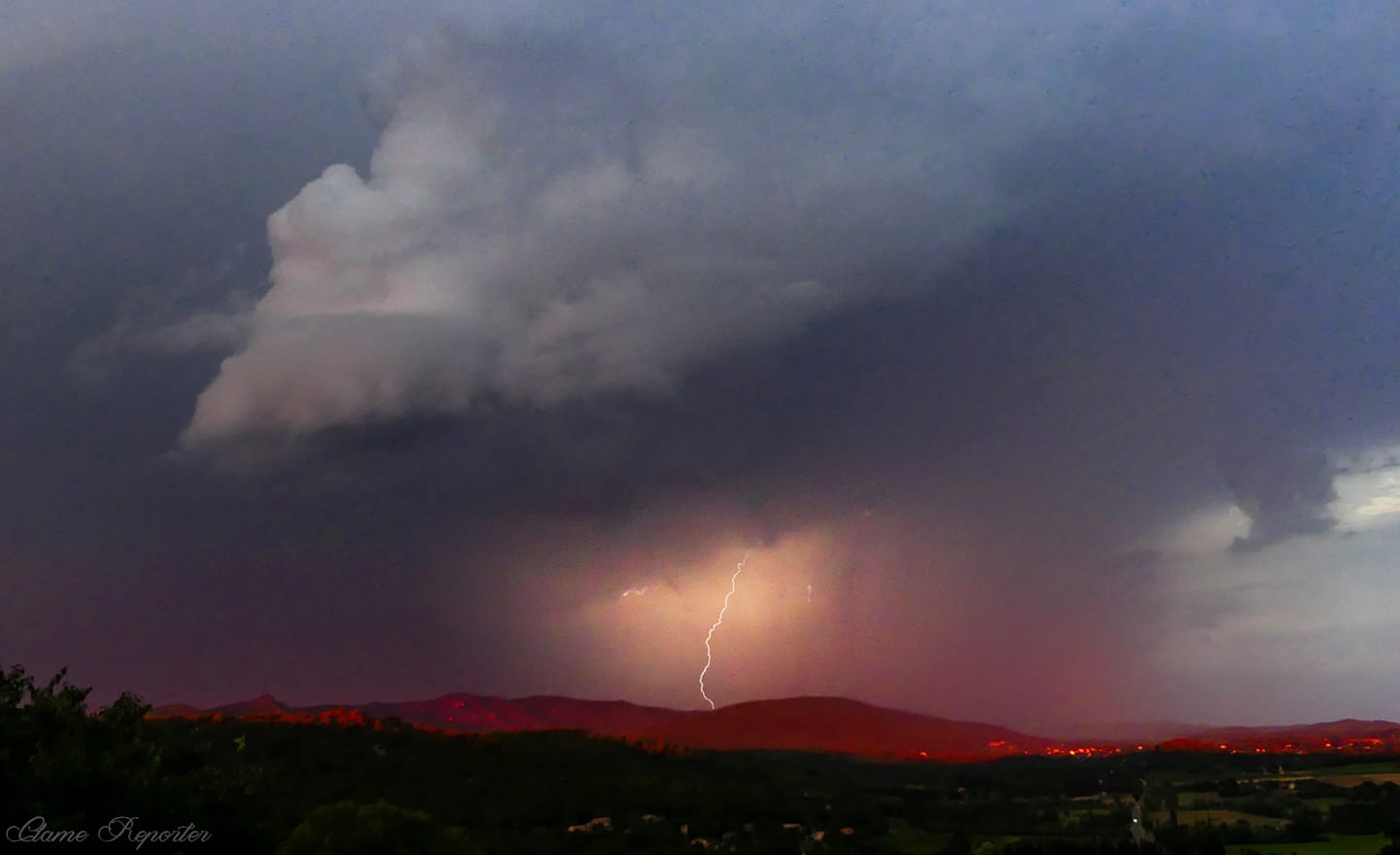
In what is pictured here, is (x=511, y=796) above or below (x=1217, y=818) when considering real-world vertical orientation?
above

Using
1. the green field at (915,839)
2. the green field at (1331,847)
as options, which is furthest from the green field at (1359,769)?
the green field at (915,839)

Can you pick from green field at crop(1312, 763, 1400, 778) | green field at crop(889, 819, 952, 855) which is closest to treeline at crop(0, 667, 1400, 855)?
green field at crop(889, 819, 952, 855)

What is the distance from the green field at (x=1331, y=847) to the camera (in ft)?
206

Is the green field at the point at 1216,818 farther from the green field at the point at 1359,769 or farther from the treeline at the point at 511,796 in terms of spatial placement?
the green field at the point at 1359,769

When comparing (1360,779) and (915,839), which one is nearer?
(915,839)

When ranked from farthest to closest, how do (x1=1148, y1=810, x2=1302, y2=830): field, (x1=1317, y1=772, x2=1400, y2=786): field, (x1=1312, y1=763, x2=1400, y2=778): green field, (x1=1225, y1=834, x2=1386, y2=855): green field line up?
(x1=1312, y1=763, x2=1400, y2=778): green field → (x1=1317, y1=772, x2=1400, y2=786): field → (x1=1148, y1=810, x2=1302, y2=830): field → (x1=1225, y1=834, x2=1386, y2=855): green field

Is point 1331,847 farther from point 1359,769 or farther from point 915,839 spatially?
point 1359,769

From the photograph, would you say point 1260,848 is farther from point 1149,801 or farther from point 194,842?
point 194,842

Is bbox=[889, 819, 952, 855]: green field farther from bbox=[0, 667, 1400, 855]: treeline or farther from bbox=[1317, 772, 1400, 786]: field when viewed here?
bbox=[1317, 772, 1400, 786]: field

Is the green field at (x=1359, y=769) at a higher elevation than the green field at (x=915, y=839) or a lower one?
higher

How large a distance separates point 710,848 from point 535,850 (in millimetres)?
12485

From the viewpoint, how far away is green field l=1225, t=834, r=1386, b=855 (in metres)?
62.9

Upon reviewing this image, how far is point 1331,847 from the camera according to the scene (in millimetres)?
65188

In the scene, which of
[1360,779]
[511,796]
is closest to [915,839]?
[511,796]
